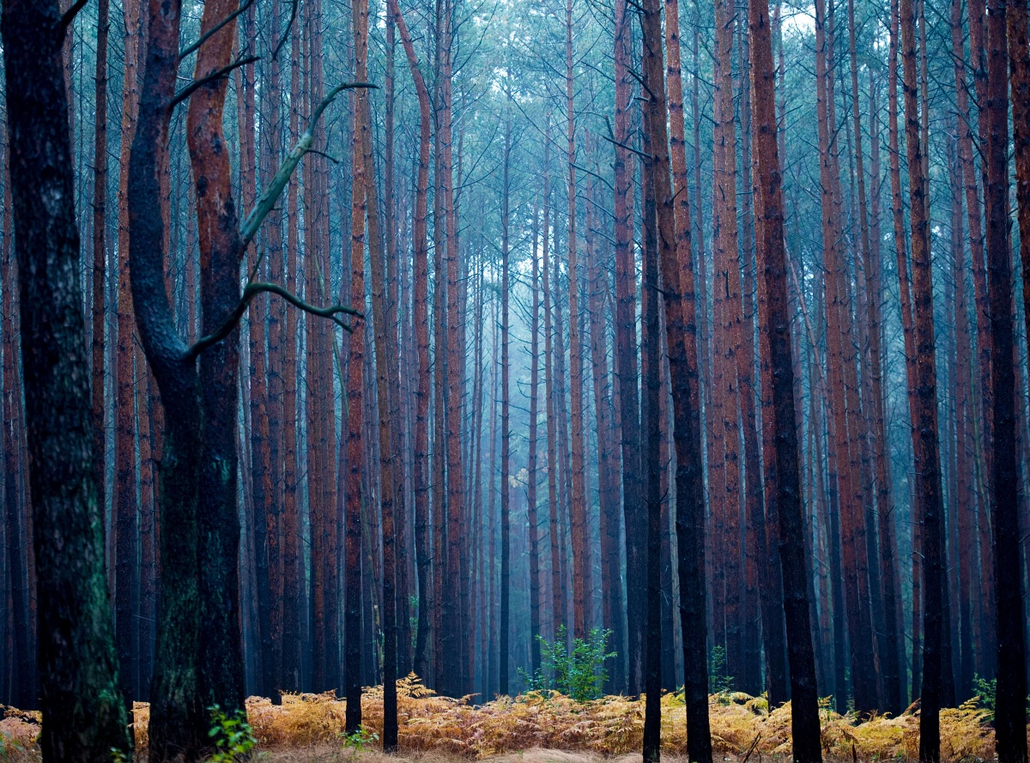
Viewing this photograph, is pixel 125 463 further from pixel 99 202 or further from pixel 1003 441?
pixel 1003 441

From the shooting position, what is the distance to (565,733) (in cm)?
863

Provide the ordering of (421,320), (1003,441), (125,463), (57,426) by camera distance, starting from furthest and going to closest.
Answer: (421,320), (125,463), (1003,441), (57,426)

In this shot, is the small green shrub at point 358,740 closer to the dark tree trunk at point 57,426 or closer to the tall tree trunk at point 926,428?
the dark tree trunk at point 57,426

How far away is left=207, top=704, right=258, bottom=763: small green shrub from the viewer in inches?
192

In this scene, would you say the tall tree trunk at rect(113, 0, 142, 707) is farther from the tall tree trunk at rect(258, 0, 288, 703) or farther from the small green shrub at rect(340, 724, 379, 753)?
the small green shrub at rect(340, 724, 379, 753)

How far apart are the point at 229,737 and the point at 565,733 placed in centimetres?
444

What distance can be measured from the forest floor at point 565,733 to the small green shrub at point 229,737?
159cm

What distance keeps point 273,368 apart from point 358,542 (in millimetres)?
4654

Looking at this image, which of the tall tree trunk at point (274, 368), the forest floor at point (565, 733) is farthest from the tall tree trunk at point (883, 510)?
the tall tree trunk at point (274, 368)

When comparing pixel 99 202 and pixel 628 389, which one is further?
pixel 628 389

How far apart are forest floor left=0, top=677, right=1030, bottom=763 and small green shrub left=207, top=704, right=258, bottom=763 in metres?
1.59

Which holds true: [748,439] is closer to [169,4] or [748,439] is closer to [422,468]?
[422,468]

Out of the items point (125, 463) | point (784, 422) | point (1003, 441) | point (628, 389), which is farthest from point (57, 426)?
point (628, 389)

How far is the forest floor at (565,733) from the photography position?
795 cm
